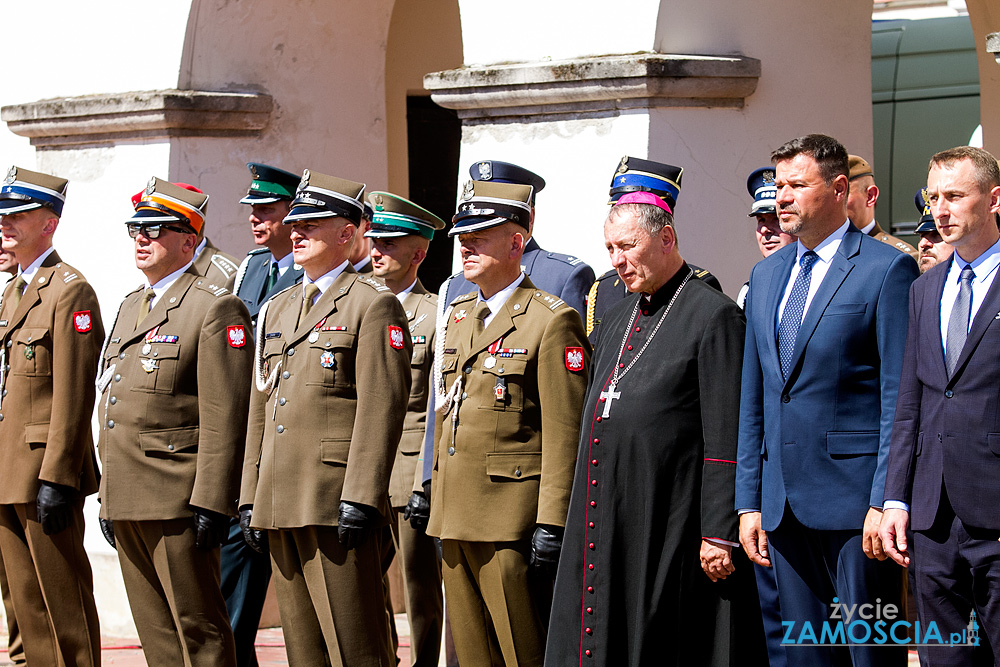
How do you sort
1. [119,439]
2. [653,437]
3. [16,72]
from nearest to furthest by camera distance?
[653,437] → [119,439] → [16,72]

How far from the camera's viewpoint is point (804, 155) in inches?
167

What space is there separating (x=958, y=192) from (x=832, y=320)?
0.49 metres

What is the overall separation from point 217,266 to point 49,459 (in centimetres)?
139

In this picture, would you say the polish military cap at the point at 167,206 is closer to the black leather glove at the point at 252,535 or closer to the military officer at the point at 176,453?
the military officer at the point at 176,453

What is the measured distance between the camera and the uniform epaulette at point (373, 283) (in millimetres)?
5301

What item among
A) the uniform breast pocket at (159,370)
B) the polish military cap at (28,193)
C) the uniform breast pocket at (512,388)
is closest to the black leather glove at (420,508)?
the uniform breast pocket at (512,388)

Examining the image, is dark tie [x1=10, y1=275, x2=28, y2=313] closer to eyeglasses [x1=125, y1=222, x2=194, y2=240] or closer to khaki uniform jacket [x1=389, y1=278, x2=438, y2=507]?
eyeglasses [x1=125, y1=222, x2=194, y2=240]

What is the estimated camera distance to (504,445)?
4797mm

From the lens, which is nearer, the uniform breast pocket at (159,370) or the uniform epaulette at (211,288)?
the uniform breast pocket at (159,370)

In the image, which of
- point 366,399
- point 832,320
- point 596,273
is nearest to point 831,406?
point 832,320

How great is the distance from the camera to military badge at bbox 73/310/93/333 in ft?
20.2

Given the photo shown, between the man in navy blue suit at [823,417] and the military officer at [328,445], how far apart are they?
1409mm

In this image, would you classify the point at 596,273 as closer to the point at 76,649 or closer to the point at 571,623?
the point at 571,623

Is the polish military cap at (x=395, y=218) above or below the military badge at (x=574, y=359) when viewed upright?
above
